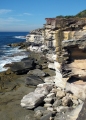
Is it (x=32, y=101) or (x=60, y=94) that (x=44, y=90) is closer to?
(x=60, y=94)

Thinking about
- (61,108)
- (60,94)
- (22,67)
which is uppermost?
(22,67)

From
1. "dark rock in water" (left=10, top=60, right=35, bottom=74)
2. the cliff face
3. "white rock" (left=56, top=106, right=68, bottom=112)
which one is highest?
the cliff face

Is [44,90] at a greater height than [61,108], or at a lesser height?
greater

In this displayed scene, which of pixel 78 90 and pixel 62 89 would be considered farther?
pixel 62 89

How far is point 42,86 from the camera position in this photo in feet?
57.3

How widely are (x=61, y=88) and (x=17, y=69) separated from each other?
913 cm

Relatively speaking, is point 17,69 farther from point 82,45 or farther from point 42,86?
point 82,45

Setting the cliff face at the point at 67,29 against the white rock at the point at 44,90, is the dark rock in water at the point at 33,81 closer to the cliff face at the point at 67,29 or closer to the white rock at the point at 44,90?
the white rock at the point at 44,90

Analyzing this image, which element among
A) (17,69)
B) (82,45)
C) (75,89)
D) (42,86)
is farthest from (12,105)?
(17,69)

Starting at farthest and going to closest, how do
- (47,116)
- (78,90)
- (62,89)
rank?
(62,89), (78,90), (47,116)

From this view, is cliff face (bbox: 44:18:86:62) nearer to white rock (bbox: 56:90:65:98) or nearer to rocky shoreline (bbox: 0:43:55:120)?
white rock (bbox: 56:90:65:98)

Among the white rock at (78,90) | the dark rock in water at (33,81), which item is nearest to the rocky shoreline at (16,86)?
the dark rock in water at (33,81)

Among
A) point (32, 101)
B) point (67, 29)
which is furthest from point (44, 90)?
point (67, 29)

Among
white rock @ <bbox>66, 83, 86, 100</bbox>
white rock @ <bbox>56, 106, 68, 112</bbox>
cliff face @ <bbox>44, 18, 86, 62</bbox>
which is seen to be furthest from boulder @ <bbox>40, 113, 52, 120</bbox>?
cliff face @ <bbox>44, 18, 86, 62</bbox>
